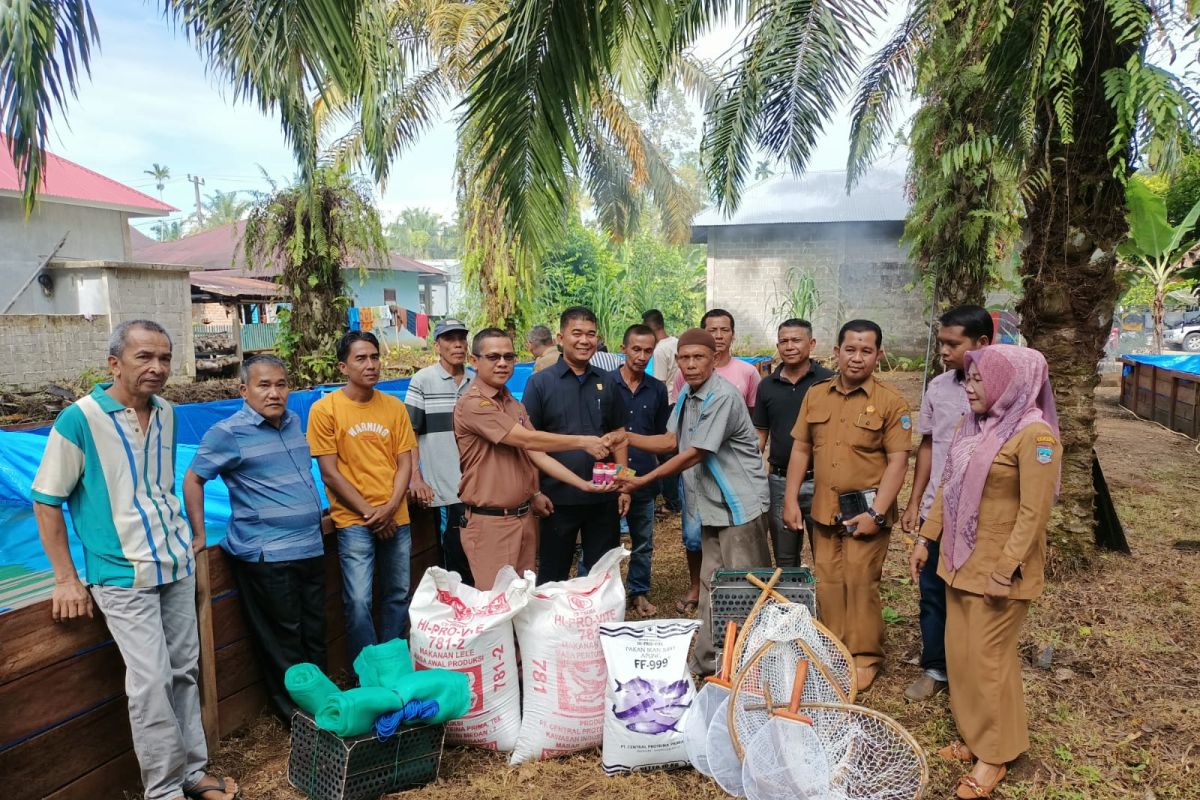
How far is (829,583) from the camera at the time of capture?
3.75 metres

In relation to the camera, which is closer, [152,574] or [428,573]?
[152,574]

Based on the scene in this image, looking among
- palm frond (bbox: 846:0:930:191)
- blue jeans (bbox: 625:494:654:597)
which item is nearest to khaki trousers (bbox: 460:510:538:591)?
blue jeans (bbox: 625:494:654:597)

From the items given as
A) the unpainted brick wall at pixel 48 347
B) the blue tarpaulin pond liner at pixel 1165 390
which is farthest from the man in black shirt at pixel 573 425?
the unpainted brick wall at pixel 48 347

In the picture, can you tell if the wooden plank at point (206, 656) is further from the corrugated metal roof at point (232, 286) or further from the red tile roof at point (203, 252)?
the red tile roof at point (203, 252)

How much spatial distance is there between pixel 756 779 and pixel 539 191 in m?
3.05

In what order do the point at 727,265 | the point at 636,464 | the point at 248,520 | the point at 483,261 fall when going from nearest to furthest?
1. the point at 248,520
2. the point at 636,464
3. the point at 483,261
4. the point at 727,265

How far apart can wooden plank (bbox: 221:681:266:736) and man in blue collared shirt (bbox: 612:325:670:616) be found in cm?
212

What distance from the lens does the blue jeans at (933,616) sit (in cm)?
357

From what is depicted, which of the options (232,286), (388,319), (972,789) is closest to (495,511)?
(972,789)

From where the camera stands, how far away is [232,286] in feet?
69.3

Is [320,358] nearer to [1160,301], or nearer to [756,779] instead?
[756,779]

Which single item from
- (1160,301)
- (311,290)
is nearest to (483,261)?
(311,290)

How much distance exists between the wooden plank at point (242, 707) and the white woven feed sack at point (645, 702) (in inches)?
62.6

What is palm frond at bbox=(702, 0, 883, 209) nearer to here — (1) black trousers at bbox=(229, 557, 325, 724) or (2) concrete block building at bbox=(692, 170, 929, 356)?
(1) black trousers at bbox=(229, 557, 325, 724)
